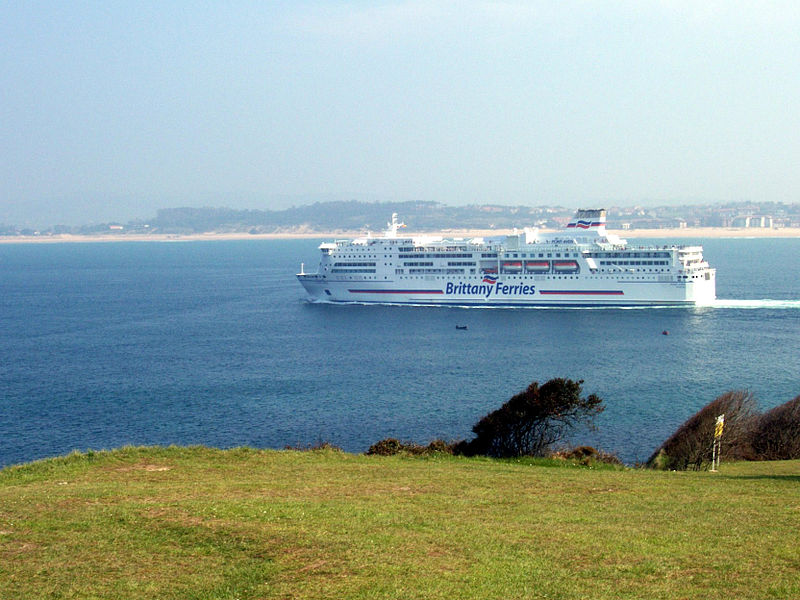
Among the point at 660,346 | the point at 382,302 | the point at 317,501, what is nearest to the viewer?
the point at 317,501

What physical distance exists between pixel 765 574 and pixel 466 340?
3900 centimetres


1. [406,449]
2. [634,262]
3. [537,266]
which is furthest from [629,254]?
[406,449]

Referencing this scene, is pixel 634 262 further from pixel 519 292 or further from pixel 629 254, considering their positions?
Answer: pixel 519 292

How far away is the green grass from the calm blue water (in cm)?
1132

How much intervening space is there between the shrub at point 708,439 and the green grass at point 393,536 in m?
4.57

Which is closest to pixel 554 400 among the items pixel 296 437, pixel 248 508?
pixel 296 437

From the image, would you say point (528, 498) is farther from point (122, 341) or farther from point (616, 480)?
point (122, 341)

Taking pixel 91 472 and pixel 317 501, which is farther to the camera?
pixel 91 472

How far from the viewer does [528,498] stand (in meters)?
13.3

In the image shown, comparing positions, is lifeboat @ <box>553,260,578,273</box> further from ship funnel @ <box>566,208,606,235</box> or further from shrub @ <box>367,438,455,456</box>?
shrub @ <box>367,438,455,456</box>

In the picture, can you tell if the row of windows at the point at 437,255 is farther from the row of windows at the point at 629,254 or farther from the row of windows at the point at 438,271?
the row of windows at the point at 629,254

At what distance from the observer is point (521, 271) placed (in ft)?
205

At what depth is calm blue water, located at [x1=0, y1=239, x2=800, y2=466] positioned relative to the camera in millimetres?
28469

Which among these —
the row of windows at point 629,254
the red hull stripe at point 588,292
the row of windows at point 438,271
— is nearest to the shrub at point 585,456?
the red hull stripe at point 588,292
